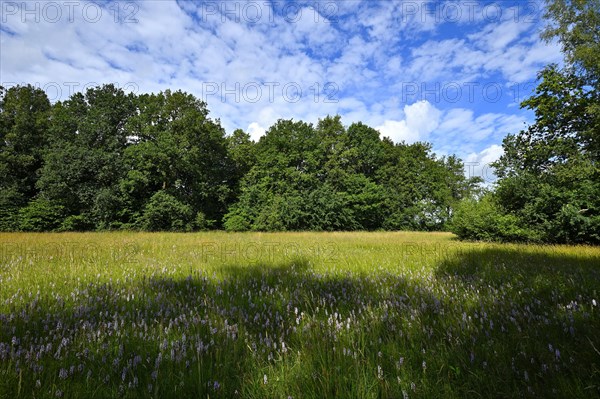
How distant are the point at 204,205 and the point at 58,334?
35.4m

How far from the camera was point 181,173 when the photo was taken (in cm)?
3278

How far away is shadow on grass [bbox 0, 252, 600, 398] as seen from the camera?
1.76 metres

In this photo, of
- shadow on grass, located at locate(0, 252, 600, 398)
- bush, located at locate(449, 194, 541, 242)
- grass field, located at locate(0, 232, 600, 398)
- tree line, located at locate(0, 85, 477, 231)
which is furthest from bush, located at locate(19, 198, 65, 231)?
bush, located at locate(449, 194, 541, 242)

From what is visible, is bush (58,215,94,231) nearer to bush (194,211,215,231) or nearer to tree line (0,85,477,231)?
tree line (0,85,477,231)

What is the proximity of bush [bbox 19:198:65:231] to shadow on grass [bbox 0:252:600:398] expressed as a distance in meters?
32.1

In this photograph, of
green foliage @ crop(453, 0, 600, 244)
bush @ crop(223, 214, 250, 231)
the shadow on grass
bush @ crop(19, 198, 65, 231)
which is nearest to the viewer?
the shadow on grass

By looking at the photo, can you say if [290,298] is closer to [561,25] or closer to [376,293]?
[376,293]

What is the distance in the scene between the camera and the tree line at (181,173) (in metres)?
28.2

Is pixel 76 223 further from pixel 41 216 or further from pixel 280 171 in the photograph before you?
pixel 280 171

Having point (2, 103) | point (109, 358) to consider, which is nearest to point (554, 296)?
point (109, 358)

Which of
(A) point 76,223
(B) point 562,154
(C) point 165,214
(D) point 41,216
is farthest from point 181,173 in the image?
(B) point 562,154

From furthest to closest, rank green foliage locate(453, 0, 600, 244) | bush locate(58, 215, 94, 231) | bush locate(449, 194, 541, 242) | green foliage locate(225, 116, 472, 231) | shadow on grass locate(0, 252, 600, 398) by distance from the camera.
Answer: green foliage locate(225, 116, 472, 231) < bush locate(58, 215, 94, 231) < bush locate(449, 194, 541, 242) < green foliage locate(453, 0, 600, 244) < shadow on grass locate(0, 252, 600, 398)

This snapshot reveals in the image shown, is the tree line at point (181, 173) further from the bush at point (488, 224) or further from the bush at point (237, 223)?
the bush at point (488, 224)

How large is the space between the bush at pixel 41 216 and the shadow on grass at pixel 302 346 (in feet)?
105
